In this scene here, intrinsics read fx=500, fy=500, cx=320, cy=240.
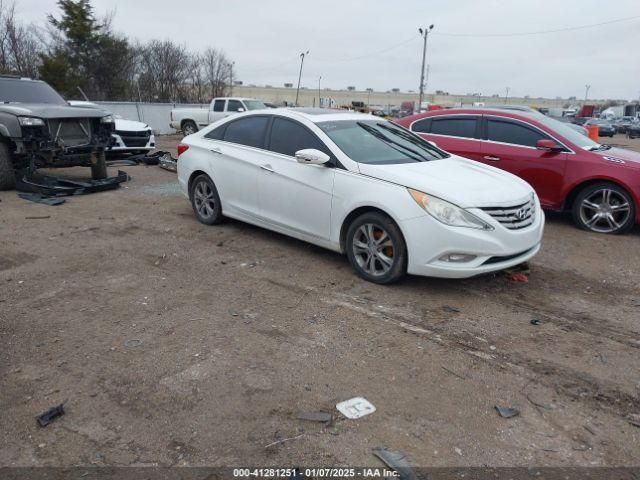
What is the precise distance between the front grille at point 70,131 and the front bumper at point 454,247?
688cm

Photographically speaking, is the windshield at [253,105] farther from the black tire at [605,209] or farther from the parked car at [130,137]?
the black tire at [605,209]

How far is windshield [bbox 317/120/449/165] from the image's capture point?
5.29 metres

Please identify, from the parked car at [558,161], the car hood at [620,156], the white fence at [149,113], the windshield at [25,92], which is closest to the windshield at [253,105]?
the white fence at [149,113]

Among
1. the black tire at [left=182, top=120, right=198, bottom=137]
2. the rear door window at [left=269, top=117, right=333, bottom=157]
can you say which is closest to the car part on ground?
the rear door window at [left=269, top=117, right=333, bottom=157]

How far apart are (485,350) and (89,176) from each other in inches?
397

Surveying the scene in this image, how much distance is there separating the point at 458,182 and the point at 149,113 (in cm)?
2363

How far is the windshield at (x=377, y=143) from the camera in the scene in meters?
5.29

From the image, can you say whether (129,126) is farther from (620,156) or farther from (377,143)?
(620,156)

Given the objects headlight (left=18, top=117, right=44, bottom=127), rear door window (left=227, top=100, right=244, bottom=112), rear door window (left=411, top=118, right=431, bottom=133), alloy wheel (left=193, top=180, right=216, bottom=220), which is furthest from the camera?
rear door window (left=227, top=100, right=244, bottom=112)

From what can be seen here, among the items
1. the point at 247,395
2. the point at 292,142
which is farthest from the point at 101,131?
the point at 247,395

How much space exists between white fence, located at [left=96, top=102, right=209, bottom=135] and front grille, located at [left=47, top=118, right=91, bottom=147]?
49.2 feet

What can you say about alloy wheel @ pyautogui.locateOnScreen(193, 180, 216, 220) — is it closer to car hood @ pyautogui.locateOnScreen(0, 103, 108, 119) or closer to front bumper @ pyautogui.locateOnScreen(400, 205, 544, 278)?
front bumper @ pyautogui.locateOnScreen(400, 205, 544, 278)

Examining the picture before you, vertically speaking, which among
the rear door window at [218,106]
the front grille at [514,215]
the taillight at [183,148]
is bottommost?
the front grille at [514,215]

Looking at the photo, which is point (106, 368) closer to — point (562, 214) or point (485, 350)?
point (485, 350)
